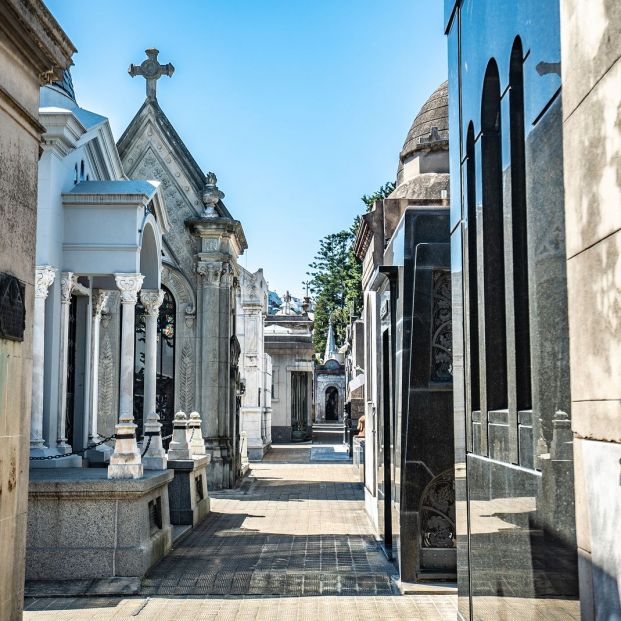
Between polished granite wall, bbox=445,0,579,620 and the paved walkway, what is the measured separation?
2332 millimetres

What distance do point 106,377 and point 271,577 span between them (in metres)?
10.6

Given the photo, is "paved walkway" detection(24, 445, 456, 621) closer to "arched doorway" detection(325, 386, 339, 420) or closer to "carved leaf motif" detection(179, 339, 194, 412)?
"carved leaf motif" detection(179, 339, 194, 412)

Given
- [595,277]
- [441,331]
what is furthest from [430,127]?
[595,277]

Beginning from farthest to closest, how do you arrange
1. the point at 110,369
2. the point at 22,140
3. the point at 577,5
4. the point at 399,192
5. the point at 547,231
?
1. the point at 110,369
2. the point at 399,192
3. the point at 22,140
4. the point at 547,231
5. the point at 577,5

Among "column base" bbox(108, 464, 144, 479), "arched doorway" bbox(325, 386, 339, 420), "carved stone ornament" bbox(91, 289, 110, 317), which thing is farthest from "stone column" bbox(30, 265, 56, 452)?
"arched doorway" bbox(325, 386, 339, 420)

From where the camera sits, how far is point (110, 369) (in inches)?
749

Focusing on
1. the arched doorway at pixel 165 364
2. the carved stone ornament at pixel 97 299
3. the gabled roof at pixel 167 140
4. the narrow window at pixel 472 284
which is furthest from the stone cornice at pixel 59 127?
the gabled roof at pixel 167 140

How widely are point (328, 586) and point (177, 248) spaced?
12313 millimetres

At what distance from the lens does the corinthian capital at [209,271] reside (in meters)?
19.8

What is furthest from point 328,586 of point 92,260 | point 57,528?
point 92,260

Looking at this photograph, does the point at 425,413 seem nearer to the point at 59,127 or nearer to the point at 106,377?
the point at 59,127

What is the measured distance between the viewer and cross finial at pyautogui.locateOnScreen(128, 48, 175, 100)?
20.8 metres

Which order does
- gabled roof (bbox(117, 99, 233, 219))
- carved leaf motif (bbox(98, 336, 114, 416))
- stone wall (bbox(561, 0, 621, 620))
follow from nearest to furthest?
1. stone wall (bbox(561, 0, 621, 620))
2. carved leaf motif (bbox(98, 336, 114, 416))
3. gabled roof (bbox(117, 99, 233, 219))

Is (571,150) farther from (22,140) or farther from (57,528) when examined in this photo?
(57,528)
